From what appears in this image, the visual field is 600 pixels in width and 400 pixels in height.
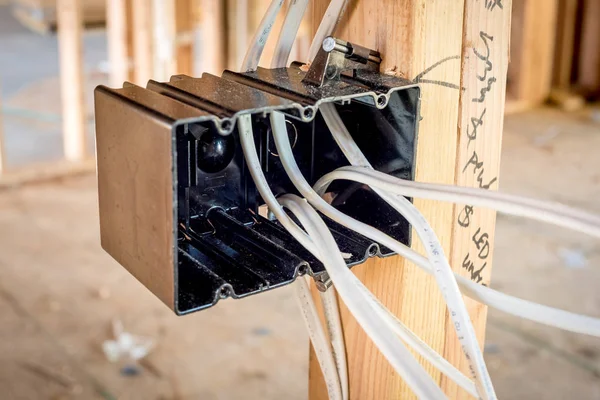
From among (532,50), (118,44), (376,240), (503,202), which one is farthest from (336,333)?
(532,50)

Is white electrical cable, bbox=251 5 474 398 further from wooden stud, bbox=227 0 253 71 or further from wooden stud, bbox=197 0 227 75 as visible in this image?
wooden stud, bbox=227 0 253 71

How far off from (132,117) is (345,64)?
0.16 meters

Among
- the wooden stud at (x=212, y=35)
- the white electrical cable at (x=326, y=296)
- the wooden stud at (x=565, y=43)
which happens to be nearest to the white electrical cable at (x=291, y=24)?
the white electrical cable at (x=326, y=296)

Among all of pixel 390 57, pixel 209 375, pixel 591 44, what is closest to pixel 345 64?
pixel 390 57

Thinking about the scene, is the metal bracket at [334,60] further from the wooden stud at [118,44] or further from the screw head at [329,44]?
the wooden stud at [118,44]

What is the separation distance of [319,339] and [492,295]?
0.18m

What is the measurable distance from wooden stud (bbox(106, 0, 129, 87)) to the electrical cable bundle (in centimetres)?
246

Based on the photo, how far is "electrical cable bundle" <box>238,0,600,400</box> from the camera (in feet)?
1.66

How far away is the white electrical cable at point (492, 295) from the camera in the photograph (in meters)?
0.48

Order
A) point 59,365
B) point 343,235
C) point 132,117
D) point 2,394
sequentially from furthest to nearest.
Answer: point 59,365, point 2,394, point 343,235, point 132,117

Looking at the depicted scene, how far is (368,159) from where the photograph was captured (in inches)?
26.0

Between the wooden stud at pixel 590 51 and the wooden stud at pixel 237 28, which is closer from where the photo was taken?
the wooden stud at pixel 237 28

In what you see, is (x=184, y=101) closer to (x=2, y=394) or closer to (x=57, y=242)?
(x=2, y=394)

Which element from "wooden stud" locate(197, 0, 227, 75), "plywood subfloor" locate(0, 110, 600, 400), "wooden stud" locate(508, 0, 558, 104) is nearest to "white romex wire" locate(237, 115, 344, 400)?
"plywood subfloor" locate(0, 110, 600, 400)
